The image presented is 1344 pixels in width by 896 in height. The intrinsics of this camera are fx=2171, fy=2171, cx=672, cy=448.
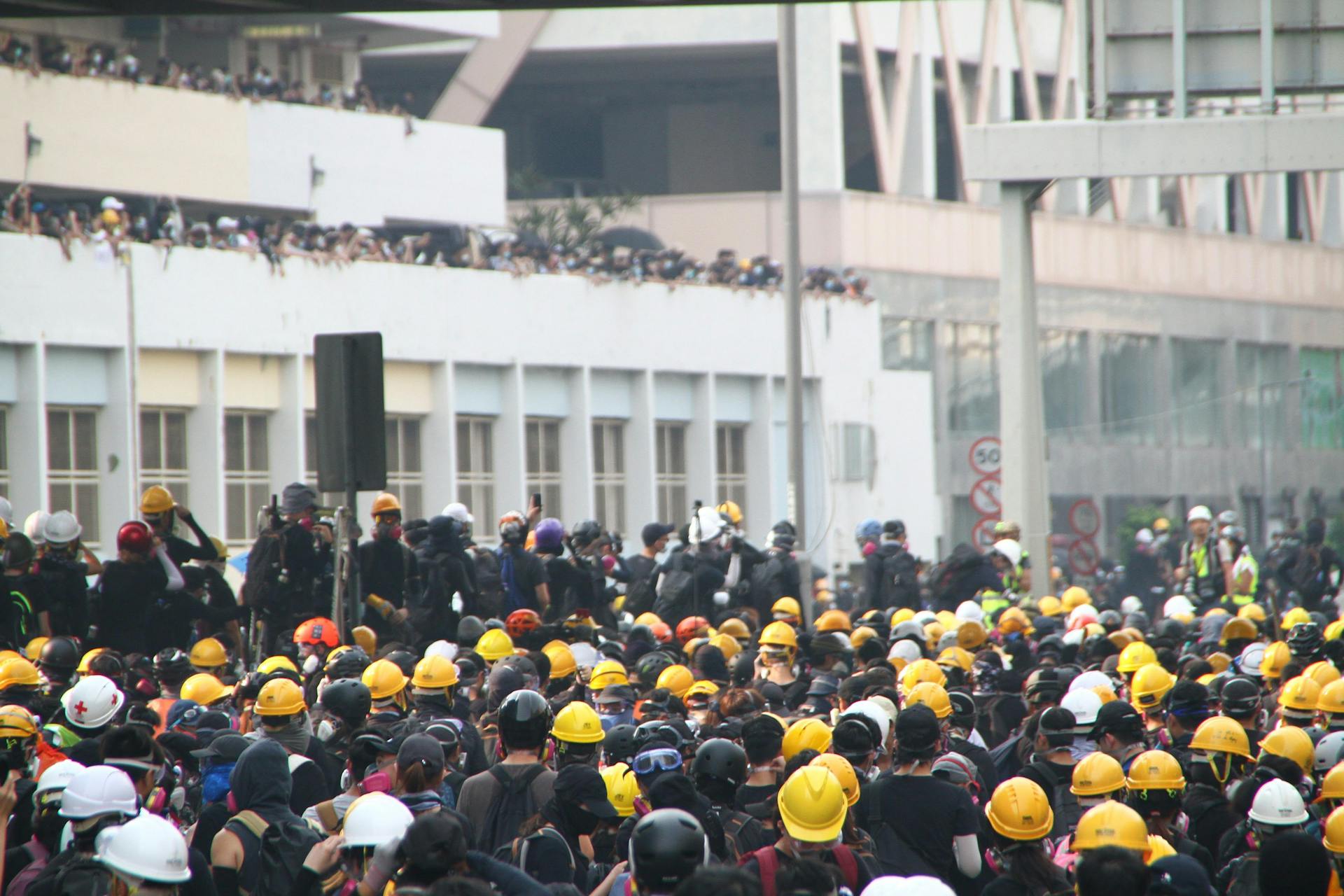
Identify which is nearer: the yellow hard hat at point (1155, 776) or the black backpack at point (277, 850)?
the black backpack at point (277, 850)

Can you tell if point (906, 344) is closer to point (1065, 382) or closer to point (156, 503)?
point (1065, 382)

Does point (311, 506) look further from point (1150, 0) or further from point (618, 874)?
point (1150, 0)

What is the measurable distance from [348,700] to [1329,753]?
4.18 m

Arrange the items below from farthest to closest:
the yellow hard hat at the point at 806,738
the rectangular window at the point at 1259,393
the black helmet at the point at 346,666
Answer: the rectangular window at the point at 1259,393, the black helmet at the point at 346,666, the yellow hard hat at the point at 806,738

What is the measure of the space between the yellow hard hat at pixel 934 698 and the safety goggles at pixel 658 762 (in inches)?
99.0

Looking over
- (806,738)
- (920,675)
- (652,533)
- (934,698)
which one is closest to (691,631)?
(652,533)

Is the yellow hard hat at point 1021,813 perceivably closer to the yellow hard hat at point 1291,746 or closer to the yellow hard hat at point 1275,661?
the yellow hard hat at point 1291,746

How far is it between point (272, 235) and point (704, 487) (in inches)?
463

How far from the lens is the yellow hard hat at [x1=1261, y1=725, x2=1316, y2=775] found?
8992 millimetres

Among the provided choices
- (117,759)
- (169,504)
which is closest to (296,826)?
(117,759)

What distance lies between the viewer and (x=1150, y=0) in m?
20.4

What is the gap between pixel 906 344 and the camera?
4831cm

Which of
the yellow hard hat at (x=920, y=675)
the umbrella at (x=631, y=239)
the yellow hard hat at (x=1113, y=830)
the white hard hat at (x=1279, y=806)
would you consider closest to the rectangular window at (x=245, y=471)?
the umbrella at (x=631, y=239)

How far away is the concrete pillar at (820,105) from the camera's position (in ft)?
156
